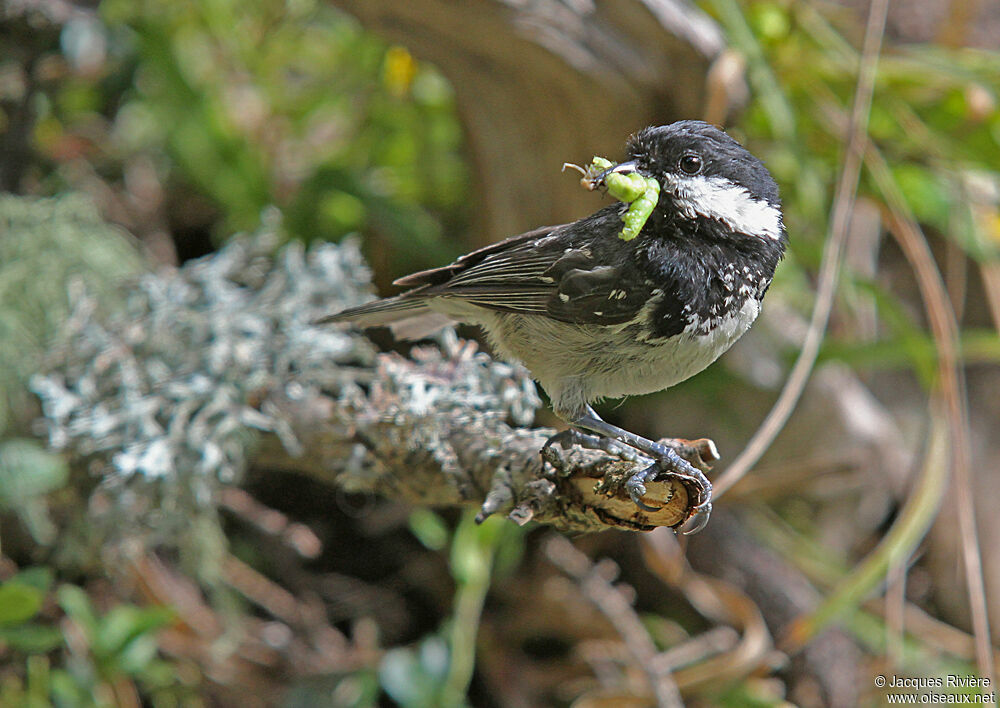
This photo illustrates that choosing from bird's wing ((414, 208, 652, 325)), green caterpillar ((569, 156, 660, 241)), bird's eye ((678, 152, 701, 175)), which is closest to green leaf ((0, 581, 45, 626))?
bird's wing ((414, 208, 652, 325))

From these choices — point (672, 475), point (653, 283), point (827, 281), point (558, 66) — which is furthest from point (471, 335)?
point (672, 475)

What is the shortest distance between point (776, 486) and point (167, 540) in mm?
1708

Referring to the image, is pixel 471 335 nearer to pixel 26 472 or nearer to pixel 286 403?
pixel 286 403

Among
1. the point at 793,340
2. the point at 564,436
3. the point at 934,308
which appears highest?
the point at 934,308

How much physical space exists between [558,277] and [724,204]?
0.28 m

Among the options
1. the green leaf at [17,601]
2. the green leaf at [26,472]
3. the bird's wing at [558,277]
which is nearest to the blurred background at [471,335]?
the green leaf at [26,472]

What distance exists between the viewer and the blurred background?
6.57 feet

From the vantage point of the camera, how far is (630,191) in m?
1.17

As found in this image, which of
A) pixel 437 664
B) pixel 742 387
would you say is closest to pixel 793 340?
pixel 742 387

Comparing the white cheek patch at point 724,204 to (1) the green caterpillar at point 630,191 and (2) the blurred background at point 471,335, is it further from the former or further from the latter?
(2) the blurred background at point 471,335

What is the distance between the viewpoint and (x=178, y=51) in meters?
2.73

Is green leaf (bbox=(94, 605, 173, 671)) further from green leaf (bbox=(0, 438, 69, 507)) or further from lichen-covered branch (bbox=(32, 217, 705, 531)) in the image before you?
green leaf (bbox=(0, 438, 69, 507))

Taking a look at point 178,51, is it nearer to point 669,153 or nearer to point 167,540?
point 167,540

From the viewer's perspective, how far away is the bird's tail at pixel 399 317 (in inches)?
62.3
